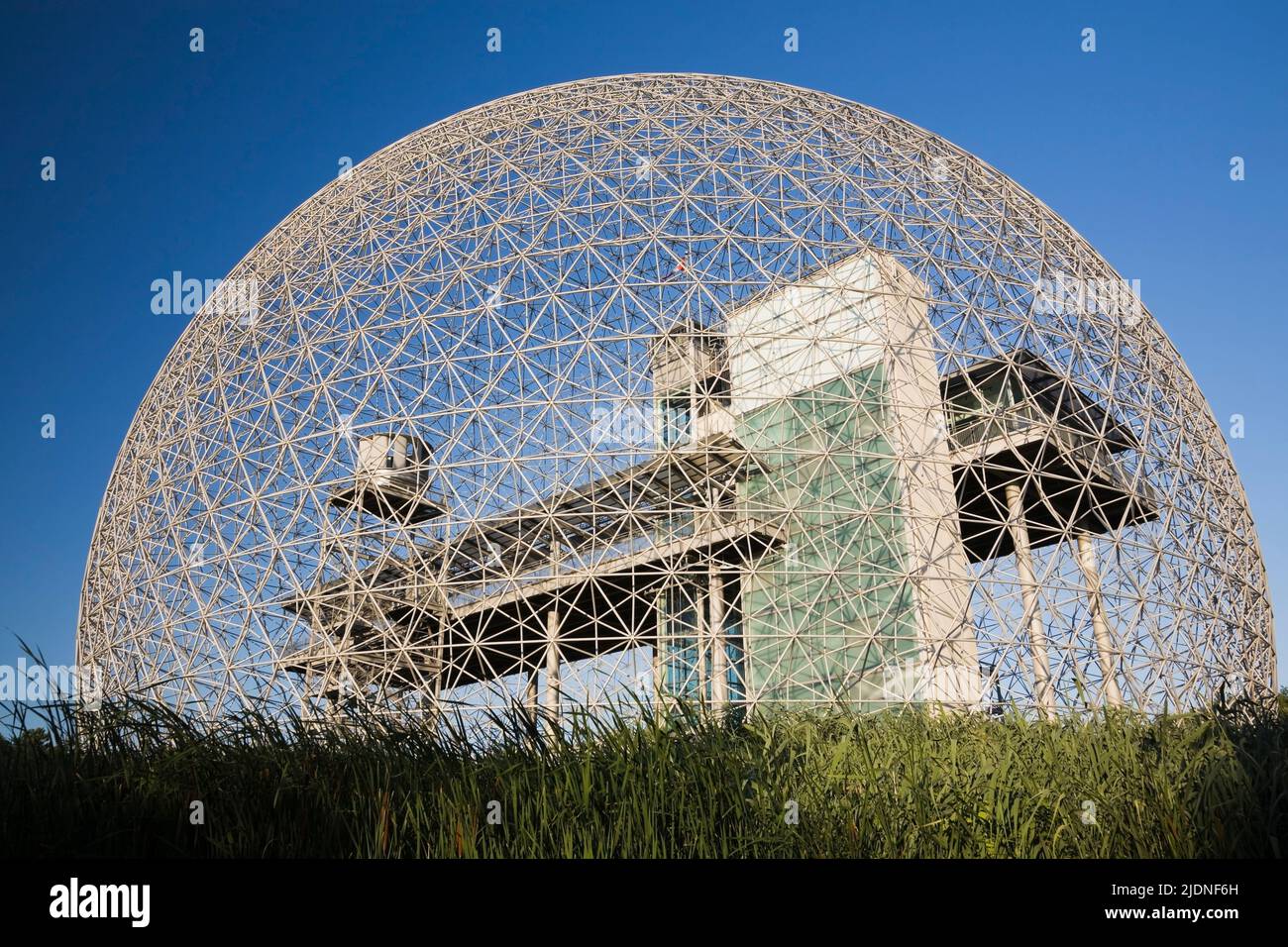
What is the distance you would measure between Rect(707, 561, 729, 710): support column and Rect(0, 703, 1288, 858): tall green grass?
1082 cm

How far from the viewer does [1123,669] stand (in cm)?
1803

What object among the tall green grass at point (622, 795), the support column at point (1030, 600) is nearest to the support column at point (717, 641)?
the support column at point (1030, 600)

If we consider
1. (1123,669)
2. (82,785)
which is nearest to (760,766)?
(82,785)

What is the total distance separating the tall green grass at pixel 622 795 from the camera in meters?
4.64

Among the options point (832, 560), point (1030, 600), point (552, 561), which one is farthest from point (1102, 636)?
point (552, 561)

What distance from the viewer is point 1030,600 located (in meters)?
17.3

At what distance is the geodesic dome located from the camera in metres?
17.2

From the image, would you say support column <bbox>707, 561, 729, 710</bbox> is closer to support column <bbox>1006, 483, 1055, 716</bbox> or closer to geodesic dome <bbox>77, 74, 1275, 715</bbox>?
geodesic dome <bbox>77, 74, 1275, 715</bbox>

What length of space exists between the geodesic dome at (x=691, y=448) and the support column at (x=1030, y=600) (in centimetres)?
7

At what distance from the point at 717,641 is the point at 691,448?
343cm

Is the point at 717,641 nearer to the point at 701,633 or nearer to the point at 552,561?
the point at 701,633

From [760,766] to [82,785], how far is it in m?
3.41

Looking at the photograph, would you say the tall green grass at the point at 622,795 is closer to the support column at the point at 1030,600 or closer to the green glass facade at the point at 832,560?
the green glass facade at the point at 832,560

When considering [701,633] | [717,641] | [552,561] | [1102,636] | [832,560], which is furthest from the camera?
[1102,636]
